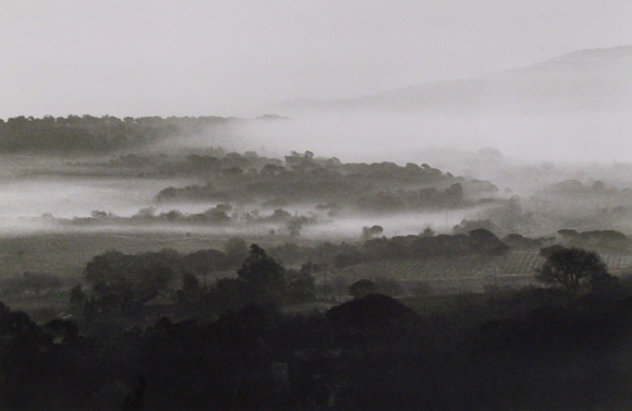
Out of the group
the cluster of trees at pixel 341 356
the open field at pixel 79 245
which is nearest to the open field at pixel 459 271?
the cluster of trees at pixel 341 356

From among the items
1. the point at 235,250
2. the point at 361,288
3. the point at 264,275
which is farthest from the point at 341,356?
the point at 235,250

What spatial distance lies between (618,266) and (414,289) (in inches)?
97.6

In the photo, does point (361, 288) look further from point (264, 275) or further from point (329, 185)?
Result: point (329, 185)

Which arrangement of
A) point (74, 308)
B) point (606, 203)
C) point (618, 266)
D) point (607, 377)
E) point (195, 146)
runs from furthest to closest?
point (195, 146)
point (606, 203)
point (618, 266)
point (74, 308)
point (607, 377)

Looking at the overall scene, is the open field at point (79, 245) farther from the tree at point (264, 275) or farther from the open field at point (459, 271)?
the open field at point (459, 271)

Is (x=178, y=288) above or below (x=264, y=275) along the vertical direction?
below

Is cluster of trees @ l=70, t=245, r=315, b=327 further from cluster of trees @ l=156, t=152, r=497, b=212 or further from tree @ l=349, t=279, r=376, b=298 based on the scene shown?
cluster of trees @ l=156, t=152, r=497, b=212

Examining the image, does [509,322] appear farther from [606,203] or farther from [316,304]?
[606,203]

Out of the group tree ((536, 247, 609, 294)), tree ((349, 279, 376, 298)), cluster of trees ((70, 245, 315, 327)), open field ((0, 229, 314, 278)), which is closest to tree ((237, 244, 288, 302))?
cluster of trees ((70, 245, 315, 327))

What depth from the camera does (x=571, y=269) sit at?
10711mm

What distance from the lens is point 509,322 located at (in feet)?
32.4

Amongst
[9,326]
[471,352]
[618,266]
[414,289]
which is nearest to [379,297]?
[414,289]

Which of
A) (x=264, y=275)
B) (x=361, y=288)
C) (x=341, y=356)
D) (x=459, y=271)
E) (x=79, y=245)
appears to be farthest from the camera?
(x=79, y=245)

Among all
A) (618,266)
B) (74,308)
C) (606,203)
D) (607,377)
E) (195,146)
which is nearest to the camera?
(607,377)
